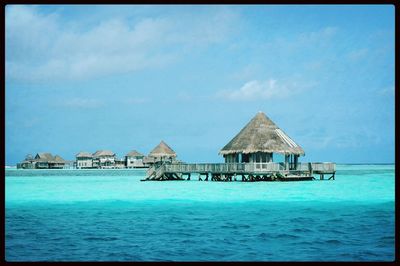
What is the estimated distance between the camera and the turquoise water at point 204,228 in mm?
13703

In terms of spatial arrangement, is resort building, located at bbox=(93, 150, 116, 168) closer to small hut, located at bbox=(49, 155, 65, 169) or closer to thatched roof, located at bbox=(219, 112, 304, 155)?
small hut, located at bbox=(49, 155, 65, 169)

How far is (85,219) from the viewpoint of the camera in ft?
63.4

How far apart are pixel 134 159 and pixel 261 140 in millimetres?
65725

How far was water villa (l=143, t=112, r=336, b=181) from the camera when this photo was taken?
3484 cm

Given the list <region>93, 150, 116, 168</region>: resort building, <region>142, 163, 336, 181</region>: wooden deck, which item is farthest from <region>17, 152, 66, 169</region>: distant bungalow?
<region>142, 163, 336, 181</region>: wooden deck

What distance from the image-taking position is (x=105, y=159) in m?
102

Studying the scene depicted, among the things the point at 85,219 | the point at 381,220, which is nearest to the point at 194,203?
the point at 85,219

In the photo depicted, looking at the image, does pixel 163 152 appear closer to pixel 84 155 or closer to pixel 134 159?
pixel 134 159

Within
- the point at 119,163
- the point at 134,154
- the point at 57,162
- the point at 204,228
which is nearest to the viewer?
the point at 204,228

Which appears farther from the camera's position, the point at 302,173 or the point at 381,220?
the point at 302,173

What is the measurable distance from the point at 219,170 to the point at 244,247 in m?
22.4

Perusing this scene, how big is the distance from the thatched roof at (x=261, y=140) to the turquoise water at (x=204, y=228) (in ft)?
25.9

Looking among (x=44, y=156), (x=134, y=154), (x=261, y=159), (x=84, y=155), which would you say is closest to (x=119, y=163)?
(x=134, y=154)

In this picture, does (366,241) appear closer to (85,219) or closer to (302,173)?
(85,219)
